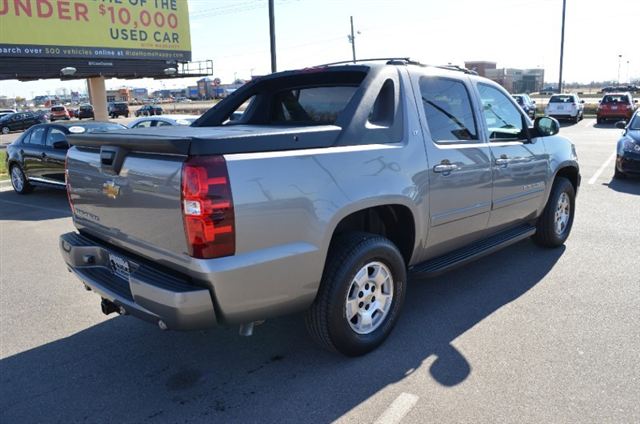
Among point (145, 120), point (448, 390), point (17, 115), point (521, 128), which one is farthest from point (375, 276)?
point (17, 115)

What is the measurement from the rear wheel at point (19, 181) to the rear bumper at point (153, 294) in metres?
8.52

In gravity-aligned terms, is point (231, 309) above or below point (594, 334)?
above

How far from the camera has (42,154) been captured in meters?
9.84

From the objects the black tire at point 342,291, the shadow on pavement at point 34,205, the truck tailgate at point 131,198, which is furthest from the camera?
the shadow on pavement at point 34,205

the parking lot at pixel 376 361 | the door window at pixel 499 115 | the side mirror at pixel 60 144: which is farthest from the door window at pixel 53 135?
the door window at pixel 499 115

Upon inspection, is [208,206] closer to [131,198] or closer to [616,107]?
[131,198]

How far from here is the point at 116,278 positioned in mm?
3330

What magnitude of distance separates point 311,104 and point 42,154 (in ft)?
24.9

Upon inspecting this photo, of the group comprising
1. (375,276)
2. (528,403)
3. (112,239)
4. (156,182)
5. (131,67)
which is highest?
(131,67)

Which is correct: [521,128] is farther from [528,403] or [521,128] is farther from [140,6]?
[140,6]

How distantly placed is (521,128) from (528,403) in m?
2.93

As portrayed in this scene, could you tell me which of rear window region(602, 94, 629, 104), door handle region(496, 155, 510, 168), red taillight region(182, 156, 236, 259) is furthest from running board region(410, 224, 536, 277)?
rear window region(602, 94, 629, 104)

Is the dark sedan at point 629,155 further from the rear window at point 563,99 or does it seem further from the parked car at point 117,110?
the parked car at point 117,110

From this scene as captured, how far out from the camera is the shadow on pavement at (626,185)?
31.0 feet
